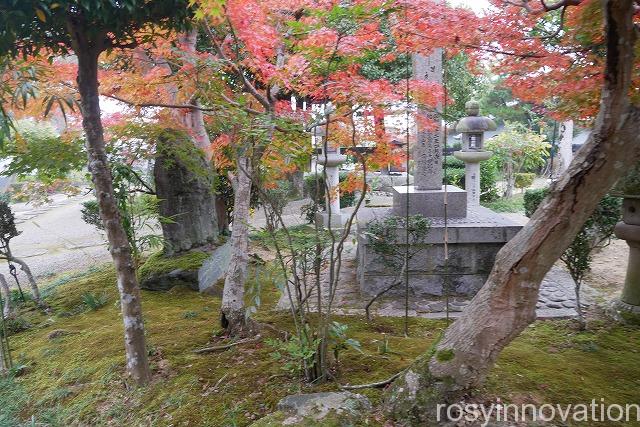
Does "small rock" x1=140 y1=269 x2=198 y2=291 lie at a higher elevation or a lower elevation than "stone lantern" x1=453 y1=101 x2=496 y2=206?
lower

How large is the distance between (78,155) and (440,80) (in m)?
4.76

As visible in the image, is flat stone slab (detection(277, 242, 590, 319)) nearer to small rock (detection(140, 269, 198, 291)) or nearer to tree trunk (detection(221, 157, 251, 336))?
tree trunk (detection(221, 157, 251, 336))

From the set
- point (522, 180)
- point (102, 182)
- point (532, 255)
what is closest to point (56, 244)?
point (102, 182)

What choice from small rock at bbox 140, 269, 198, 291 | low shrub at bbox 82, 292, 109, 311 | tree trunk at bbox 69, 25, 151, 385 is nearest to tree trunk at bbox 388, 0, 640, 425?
tree trunk at bbox 69, 25, 151, 385

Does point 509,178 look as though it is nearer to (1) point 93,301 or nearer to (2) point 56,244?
(1) point 93,301

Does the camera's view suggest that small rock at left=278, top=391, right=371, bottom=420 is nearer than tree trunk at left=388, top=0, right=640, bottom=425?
No

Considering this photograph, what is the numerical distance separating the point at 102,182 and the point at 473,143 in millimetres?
8970

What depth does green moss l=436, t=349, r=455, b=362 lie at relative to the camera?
213cm

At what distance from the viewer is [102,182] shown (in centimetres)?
283

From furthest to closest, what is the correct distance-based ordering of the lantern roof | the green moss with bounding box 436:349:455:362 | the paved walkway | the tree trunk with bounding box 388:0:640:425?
1. the lantern roof
2. the paved walkway
3. the green moss with bounding box 436:349:455:362
4. the tree trunk with bounding box 388:0:640:425

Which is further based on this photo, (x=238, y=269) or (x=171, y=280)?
(x=171, y=280)

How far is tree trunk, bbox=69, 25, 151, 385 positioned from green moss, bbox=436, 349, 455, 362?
2047 millimetres

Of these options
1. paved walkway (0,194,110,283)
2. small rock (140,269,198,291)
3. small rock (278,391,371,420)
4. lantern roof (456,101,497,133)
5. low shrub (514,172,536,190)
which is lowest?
paved walkway (0,194,110,283)

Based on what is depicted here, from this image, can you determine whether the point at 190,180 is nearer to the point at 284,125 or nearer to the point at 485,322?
the point at 284,125
